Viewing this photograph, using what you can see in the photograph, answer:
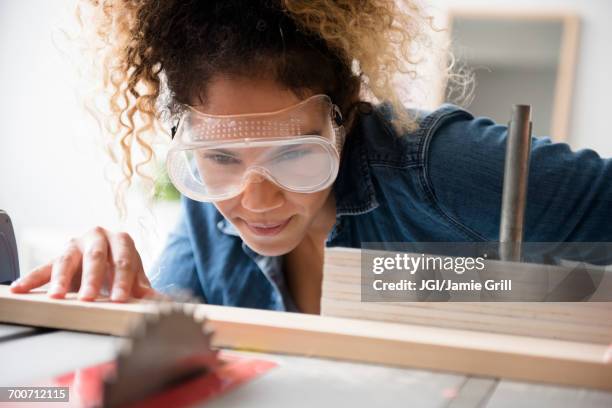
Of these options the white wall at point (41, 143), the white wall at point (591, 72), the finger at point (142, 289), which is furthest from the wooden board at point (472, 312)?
the white wall at point (41, 143)

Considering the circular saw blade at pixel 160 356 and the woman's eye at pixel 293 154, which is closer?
the circular saw blade at pixel 160 356

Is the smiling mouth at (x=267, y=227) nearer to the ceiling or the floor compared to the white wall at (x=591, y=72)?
nearer to the floor

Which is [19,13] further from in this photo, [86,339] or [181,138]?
[86,339]

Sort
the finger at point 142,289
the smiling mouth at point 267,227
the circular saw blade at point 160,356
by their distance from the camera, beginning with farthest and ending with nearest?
the smiling mouth at point 267,227
the finger at point 142,289
the circular saw blade at point 160,356

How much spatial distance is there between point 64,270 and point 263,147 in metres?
0.41

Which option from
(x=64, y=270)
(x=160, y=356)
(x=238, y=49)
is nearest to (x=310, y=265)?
(x=238, y=49)

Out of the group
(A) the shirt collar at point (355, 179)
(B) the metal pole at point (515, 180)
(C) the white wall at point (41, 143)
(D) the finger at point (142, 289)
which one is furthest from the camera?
(C) the white wall at point (41, 143)

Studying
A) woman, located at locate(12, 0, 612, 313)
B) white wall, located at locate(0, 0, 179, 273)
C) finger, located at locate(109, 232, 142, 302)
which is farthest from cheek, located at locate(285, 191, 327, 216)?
white wall, located at locate(0, 0, 179, 273)

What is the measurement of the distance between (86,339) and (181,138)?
20.1 inches

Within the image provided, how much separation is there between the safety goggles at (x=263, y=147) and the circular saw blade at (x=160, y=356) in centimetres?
55

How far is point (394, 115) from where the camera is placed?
154cm

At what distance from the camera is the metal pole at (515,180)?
37.8 inches

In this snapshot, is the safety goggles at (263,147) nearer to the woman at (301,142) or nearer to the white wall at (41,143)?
the woman at (301,142)

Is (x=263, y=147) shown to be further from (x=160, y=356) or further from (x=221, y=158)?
(x=160, y=356)
